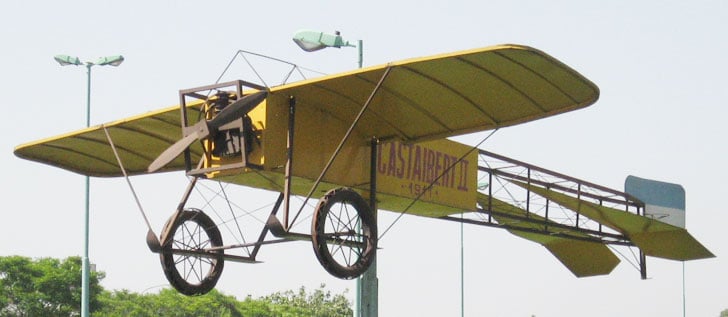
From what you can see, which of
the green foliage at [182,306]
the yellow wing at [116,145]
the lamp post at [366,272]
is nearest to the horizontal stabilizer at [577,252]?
the lamp post at [366,272]

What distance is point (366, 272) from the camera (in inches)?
998

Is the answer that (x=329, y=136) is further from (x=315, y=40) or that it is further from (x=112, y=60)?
(x=112, y=60)

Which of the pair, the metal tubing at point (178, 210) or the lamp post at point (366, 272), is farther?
the lamp post at point (366, 272)

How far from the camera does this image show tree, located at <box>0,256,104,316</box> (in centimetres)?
5331

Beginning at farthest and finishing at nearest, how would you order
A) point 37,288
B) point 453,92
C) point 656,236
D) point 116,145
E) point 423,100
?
1. point 37,288
2. point 656,236
3. point 116,145
4. point 423,100
5. point 453,92

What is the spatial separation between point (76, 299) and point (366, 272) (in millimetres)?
31929

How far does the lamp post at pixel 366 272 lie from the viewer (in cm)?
2530

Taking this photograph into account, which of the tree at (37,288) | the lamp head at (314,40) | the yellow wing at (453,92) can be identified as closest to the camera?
the yellow wing at (453,92)

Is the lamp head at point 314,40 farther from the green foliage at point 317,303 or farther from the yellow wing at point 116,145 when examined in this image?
the green foliage at point 317,303

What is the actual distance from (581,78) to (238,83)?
5.16m

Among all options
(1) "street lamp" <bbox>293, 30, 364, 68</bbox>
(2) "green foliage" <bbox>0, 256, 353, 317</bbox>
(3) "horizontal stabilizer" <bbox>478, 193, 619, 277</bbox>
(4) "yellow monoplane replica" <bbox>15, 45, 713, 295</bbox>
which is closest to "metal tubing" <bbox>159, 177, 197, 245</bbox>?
(4) "yellow monoplane replica" <bbox>15, 45, 713, 295</bbox>

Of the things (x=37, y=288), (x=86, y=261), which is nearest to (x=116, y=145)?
(x=86, y=261)

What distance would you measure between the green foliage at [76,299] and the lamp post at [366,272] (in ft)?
96.0

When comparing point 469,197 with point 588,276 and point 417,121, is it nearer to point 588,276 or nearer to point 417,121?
point 417,121
